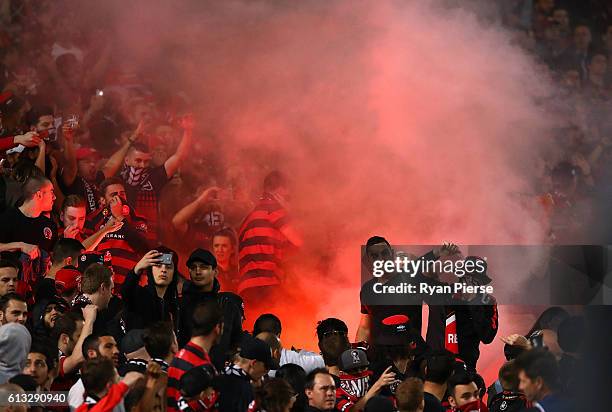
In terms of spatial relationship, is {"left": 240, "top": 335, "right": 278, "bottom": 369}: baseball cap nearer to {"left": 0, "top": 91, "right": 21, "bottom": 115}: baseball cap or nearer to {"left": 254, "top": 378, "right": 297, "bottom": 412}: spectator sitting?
{"left": 254, "top": 378, "right": 297, "bottom": 412}: spectator sitting

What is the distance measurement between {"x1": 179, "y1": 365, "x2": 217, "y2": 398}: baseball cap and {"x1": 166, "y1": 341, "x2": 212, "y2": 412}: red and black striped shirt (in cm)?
3

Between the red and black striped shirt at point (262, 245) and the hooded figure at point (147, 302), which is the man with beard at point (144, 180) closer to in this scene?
the red and black striped shirt at point (262, 245)

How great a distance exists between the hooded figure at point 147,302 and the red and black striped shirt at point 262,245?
2.42 m

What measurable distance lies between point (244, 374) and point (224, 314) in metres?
1.08

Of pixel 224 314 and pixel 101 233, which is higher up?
pixel 101 233

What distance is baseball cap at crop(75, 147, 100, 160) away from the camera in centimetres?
931

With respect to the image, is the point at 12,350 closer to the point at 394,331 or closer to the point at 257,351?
the point at 257,351

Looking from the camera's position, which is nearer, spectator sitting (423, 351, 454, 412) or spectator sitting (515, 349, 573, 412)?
spectator sitting (515, 349, 573, 412)

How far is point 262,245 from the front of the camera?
9.40 m

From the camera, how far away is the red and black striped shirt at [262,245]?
9312mm

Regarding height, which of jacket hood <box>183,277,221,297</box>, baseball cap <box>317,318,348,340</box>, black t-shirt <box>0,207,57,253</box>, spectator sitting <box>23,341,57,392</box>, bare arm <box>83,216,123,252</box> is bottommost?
spectator sitting <box>23,341,57,392</box>

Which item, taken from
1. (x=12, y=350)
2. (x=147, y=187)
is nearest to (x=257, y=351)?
(x=12, y=350)

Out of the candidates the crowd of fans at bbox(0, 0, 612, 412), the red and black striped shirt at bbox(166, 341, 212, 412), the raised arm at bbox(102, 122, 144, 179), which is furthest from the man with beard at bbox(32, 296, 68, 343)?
the raised arm at bbox(102, 122, 144, 179)

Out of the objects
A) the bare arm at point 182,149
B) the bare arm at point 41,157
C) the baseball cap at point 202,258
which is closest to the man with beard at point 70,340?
the baseball cap at point 202,258
